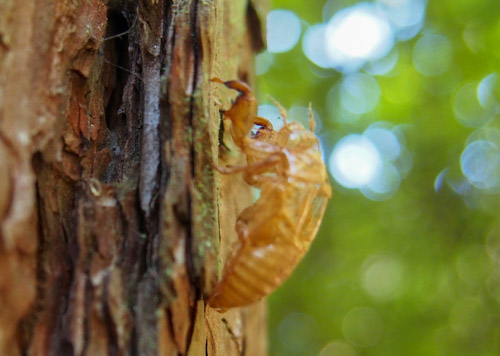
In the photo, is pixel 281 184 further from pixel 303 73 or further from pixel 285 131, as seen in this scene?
pixel 303 73

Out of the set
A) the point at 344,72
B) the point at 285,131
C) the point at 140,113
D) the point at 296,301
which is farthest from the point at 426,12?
the point at 140,113

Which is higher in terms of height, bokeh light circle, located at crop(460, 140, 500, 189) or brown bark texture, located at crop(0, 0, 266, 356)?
bokeh light circle, located at crop(460, 140, 500, 189)

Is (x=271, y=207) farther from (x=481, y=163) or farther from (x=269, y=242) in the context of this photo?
(x=481, y=163)

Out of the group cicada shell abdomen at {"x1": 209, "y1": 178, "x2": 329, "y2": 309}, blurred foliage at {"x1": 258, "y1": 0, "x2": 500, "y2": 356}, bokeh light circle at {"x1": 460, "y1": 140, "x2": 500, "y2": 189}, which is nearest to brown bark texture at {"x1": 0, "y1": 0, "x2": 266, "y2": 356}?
cicada shell abdomen at {"x1": 209, "y1": 178, "x2": 329, "y2": 309}

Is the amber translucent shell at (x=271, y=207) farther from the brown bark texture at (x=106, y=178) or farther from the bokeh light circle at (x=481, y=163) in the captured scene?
the bokeh light circle at (x=481, y=163)

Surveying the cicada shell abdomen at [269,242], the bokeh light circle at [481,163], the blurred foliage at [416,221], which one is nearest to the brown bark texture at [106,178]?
the cicada shell abdomen at [269,242]

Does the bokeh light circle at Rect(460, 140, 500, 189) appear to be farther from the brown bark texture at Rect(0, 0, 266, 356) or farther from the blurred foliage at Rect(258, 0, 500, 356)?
the brown bark texture at Rect(0, 0, 266, 356)
